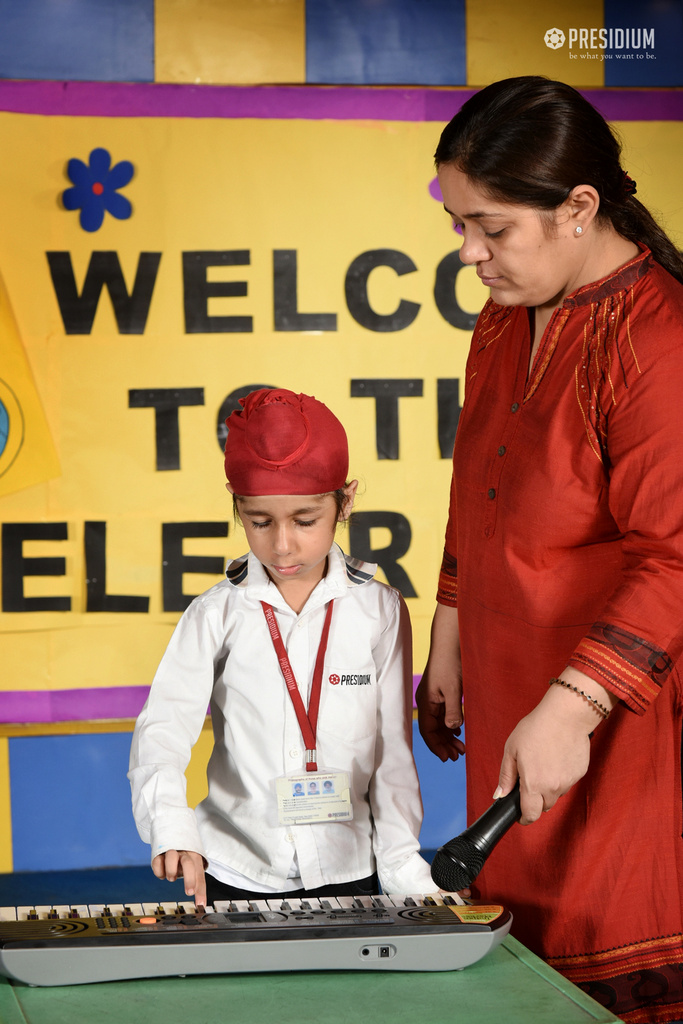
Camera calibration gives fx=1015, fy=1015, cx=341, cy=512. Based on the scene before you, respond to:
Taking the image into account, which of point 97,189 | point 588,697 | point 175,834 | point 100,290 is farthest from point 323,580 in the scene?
point 97,189

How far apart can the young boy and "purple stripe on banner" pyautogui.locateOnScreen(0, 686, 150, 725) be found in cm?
155

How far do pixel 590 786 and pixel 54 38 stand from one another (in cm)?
279

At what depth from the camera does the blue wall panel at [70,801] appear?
10.2ft

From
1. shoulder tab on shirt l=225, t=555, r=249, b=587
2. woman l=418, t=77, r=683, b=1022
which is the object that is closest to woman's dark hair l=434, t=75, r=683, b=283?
woman l=418, t=77, r=683, b=1022

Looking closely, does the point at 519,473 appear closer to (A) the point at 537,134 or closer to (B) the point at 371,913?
(A) the point at 537,134

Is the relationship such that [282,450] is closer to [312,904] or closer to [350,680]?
[350,680]

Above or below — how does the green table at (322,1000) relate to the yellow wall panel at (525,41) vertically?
below

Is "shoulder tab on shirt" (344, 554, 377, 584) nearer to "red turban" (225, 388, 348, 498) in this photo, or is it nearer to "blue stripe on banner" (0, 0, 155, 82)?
"red turban" (225, 388, 348, 498)

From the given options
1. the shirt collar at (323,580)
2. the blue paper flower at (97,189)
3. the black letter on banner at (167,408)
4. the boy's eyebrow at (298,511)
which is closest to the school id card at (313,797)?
the shirt collar at (323,580)

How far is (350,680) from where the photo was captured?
5.34 feet

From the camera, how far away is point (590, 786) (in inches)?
46.1

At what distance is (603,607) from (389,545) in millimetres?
2134

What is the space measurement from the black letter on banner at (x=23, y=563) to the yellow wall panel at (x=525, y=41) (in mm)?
1913

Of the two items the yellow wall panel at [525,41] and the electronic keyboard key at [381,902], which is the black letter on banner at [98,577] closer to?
the yellow wall panel at [525,41]
